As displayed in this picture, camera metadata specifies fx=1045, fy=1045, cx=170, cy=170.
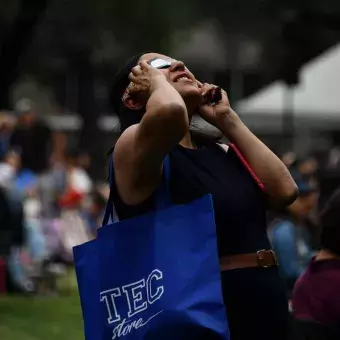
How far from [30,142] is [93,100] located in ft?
24.3

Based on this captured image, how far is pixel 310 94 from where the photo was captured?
2352cm

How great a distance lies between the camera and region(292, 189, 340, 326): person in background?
15.3 ft

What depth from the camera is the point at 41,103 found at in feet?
93.6

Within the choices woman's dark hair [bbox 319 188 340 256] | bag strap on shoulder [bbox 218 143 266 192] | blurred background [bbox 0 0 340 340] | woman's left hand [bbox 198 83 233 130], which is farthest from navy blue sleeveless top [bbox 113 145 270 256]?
blurred background [bbox 0 0 340 340]

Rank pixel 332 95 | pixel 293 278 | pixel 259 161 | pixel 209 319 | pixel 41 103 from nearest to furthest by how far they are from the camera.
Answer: pixel 209 319 → pixel 259 161 → pixel 293 278 → pixel 332 95 → pixel 41 103

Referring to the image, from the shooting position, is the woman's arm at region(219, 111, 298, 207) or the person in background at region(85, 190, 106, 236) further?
the person in background at region(85, 190, 106, 236)

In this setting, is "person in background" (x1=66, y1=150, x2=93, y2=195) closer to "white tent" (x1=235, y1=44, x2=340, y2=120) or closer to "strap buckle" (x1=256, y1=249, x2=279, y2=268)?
"white tent" (x1=235, y1=44, x2=340, y2=120)

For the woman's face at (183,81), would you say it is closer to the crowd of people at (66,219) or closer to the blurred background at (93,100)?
the crowd of people at (66,219)

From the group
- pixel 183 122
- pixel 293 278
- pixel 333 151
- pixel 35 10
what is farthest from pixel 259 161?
pixel 333 151

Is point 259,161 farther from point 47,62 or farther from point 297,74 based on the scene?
point 47,62

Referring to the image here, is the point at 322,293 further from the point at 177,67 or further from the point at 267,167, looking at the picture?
the point at 177,67

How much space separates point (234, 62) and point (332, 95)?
7.59 ft

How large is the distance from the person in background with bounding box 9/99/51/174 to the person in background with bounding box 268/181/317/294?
7.62 m

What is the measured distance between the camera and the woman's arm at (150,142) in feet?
9.59
